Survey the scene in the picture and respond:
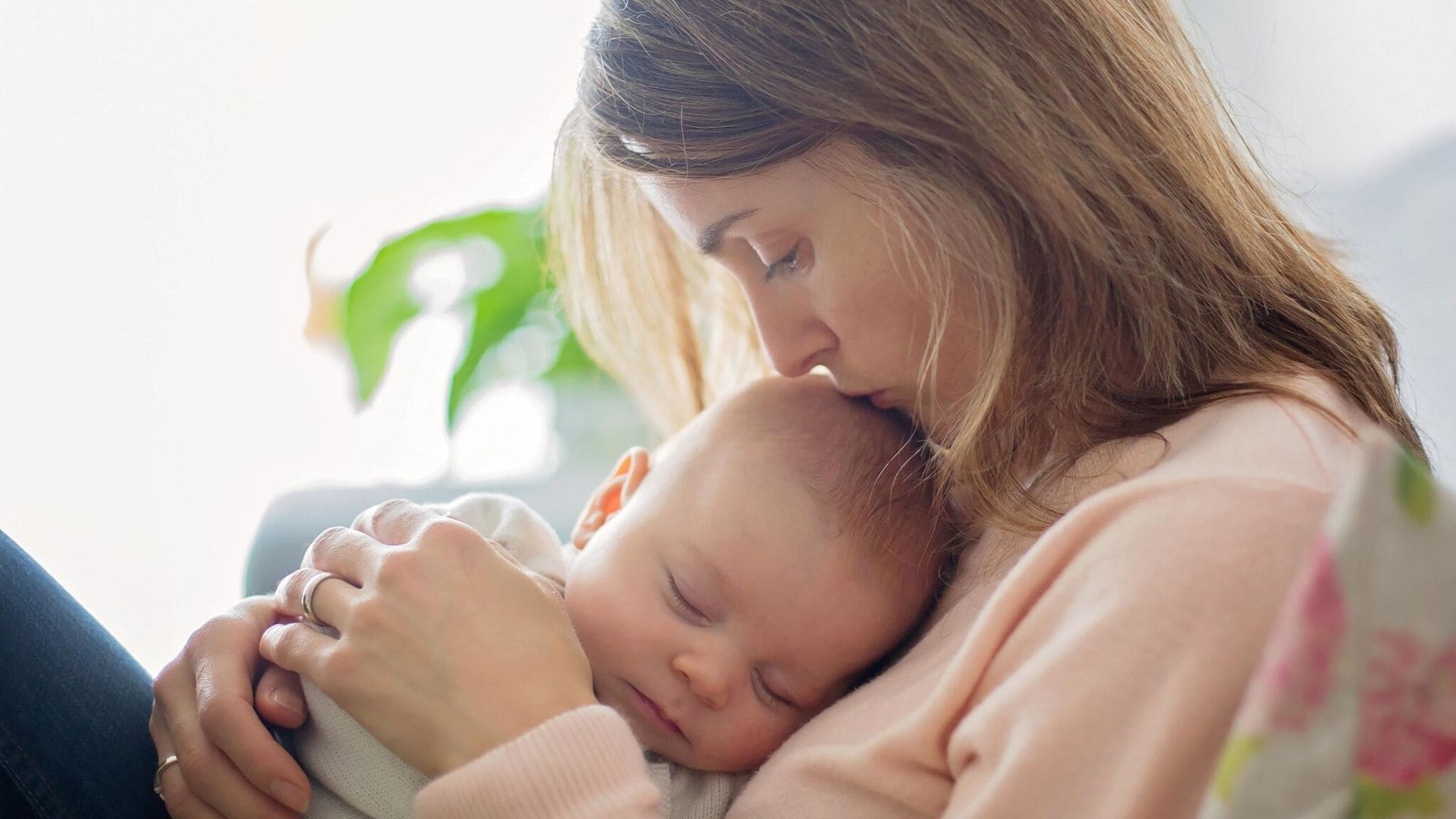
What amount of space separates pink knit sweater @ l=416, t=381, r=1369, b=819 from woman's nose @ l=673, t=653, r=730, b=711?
0.08m

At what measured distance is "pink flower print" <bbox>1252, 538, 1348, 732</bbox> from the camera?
18.4 inches

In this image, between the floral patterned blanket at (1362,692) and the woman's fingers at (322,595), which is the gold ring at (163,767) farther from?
the floral patterned blanket at (1362,692)

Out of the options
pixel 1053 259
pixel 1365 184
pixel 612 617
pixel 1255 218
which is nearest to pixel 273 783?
pixel 612 617

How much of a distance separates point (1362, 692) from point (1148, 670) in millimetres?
147

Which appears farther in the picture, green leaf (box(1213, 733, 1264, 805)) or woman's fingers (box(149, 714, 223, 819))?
woman's fingers (box(149, 714, 223, 819))

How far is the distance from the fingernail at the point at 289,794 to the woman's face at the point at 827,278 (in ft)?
1.68

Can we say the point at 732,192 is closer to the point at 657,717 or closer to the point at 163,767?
the point at 657,717

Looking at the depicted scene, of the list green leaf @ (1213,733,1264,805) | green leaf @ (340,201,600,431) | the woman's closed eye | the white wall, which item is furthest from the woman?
green leaf @ (340,201,600,431)

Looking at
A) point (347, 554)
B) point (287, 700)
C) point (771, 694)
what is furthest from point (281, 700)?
point (771, 694)

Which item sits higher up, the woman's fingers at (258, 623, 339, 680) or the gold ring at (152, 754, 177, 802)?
the woman's fingers at (258, 623, 339, 680)

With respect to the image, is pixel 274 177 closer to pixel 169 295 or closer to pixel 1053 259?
pixel 169 295

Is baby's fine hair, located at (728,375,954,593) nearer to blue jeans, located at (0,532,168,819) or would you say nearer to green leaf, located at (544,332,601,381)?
blue jeans, located at (0,532,168,819)

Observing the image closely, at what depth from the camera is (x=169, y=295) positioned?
193cm

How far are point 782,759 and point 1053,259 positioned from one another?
43cm
